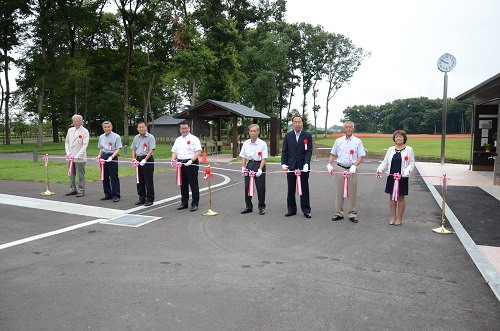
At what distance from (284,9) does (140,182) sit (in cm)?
5195

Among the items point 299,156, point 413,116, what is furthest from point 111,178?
point 413,116

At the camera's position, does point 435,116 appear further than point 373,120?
No

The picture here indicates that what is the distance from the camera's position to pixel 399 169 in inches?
289

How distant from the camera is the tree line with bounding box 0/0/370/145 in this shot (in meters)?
35.1

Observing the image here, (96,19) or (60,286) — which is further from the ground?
(96,19)

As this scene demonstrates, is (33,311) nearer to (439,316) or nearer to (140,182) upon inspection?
(439,316)

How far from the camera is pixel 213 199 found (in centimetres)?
1012

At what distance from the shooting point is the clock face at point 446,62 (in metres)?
19.7

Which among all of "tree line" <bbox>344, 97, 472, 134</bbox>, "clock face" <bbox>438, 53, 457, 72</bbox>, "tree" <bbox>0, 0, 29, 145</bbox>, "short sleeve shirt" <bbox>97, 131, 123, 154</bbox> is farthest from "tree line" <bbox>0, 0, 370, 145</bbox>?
"tree line" <bbox>344, 97, 472, 134</bbox>

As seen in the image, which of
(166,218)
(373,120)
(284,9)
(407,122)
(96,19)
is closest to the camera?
(166,218)

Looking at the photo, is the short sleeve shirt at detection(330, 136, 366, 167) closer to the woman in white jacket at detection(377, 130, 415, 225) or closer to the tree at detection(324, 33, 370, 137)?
the woman in white jacket at detection(377, 130, 415, 225)

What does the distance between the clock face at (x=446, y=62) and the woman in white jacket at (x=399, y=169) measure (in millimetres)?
15023

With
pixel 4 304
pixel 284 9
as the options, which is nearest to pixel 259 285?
pixel 4 304

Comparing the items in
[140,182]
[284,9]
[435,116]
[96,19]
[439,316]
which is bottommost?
[439,316]
